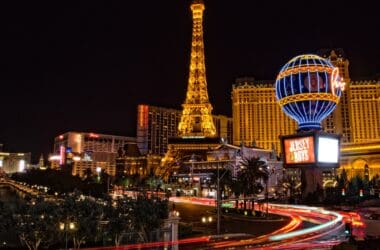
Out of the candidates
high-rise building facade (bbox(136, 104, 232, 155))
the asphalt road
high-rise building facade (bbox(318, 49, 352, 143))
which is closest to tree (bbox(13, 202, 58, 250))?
the asphalt road

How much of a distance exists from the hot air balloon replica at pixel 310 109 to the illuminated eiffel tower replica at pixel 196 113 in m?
59.9

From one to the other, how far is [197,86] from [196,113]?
8.18 metres

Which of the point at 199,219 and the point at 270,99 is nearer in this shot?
the point at 199,219

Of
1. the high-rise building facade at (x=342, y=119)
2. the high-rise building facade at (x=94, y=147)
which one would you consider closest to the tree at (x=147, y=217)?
the high-rise building facade at (x=342, y=119)

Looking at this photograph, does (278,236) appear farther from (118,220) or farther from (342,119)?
(342,119)

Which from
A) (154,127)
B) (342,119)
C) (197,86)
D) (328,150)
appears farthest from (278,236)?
(154,127)

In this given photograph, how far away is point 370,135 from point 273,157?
40645 mm

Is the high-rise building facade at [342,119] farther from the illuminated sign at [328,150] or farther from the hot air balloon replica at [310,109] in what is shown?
the hot air balloon replica at [310,109]

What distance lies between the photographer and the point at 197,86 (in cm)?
12281

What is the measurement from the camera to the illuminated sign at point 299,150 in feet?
190

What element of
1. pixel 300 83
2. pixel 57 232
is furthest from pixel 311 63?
pixel 57 232

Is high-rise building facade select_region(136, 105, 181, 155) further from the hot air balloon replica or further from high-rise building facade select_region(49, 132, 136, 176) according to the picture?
the hot air balloon replica

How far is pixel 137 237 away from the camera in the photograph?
24.4 meters

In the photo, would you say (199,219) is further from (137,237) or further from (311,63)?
(311,63)
